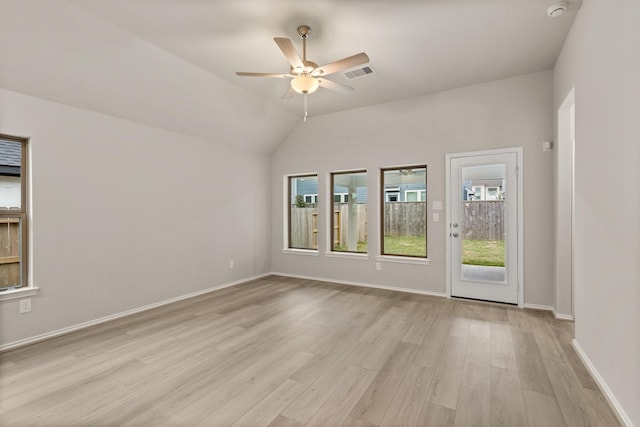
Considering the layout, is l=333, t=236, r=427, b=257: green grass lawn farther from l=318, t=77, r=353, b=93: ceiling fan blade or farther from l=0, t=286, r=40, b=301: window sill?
l=0, t=286, r=40, b=301: window sill

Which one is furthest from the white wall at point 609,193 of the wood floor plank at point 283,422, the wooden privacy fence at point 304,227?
the wooden privacy fence at point 304,227

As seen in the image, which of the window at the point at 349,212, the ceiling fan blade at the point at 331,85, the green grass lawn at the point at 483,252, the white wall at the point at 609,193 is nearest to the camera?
the white wall at the point at 609,193

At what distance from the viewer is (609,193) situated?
210 cm

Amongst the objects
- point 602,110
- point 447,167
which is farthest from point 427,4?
point 447,167

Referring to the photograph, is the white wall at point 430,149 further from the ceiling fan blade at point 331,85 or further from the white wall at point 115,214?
the ceiling fan blade at point 331,85

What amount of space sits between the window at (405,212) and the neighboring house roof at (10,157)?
4.71 m

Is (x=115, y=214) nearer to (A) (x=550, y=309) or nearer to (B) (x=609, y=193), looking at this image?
(B) (x=609, y=193)

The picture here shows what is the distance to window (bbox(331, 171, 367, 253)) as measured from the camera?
5.63m

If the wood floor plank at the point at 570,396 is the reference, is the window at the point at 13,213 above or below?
above

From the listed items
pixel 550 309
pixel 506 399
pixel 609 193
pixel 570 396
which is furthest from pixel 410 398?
pixel 550 309

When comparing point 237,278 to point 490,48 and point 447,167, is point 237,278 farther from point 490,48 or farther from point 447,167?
point 490,48

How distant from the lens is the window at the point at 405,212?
5.00 meters

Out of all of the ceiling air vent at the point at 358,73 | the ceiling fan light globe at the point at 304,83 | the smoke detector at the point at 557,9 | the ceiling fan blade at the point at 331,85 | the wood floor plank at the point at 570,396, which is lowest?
the wood floor plank at the point at 570,396

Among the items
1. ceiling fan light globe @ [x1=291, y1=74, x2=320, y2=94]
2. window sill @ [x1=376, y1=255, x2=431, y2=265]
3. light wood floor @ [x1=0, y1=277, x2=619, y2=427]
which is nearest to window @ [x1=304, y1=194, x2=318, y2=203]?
window sill @ [x1=376, y1=255, x2=431, y2=265]
